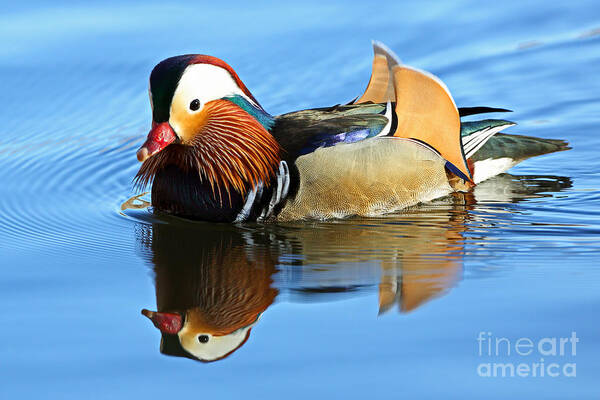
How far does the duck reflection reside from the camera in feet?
16.2

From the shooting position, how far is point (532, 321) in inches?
185

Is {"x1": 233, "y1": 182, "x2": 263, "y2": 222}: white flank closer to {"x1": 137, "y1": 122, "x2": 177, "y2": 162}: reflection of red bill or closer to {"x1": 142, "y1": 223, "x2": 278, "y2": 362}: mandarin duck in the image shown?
{"x1": 142, "y1": 223, "x2": 278, "y2": 362}: mandarin duck

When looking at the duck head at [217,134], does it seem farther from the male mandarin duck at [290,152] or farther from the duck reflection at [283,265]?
the duck reflection at [283,265]

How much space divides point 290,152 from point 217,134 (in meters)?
0.49

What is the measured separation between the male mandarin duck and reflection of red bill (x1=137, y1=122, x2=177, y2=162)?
0.04ft

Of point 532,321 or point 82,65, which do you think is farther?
point 82,65

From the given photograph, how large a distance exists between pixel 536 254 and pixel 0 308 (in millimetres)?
2868

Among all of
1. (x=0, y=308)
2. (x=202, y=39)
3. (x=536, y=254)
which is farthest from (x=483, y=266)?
(x=202, y=39)

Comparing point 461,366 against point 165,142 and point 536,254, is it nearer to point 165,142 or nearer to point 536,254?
point 536,254

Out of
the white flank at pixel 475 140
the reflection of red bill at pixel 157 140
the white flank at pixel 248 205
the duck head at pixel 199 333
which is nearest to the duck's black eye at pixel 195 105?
the reflection of red bill at pixel 157 140

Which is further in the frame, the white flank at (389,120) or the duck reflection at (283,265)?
the white flank at (389,120)

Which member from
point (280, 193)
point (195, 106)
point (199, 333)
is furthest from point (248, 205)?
point (199, 333)

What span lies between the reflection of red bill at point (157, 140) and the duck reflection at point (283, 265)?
558mm

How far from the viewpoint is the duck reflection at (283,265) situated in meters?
4.94
